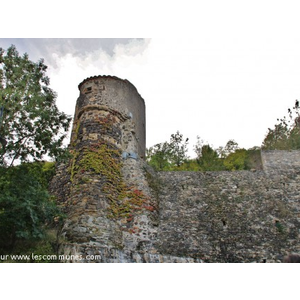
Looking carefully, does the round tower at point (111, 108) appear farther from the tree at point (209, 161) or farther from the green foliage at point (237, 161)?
the green foliage at point (237, 161)

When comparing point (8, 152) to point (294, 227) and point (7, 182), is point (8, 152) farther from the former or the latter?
point (294, 227)

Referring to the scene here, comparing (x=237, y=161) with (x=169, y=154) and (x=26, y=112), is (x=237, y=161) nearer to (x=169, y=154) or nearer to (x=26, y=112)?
(x=169, y=154)

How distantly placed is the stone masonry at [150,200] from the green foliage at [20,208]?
3.87 feet

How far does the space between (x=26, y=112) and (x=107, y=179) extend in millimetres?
4091

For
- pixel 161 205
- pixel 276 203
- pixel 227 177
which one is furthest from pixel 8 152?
pixel 276 203

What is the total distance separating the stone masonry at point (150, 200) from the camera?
441 inches

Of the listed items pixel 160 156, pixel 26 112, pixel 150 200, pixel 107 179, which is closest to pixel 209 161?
pixel 160 156

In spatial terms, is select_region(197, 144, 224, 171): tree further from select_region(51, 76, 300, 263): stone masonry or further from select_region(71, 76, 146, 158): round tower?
select_region(71, 76, 146, 158): round tower

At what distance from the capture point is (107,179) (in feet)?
40.2

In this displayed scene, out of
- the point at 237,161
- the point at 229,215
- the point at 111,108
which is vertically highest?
the point at 111,108

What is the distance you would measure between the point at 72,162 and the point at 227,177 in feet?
23.3

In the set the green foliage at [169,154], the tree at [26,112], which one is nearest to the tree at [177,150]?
the green foliage at [169,154]

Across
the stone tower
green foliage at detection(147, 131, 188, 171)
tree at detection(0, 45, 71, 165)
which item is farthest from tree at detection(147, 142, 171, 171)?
tree at detection(0, 45, 71, 165)

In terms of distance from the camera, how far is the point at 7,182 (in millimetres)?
8750
